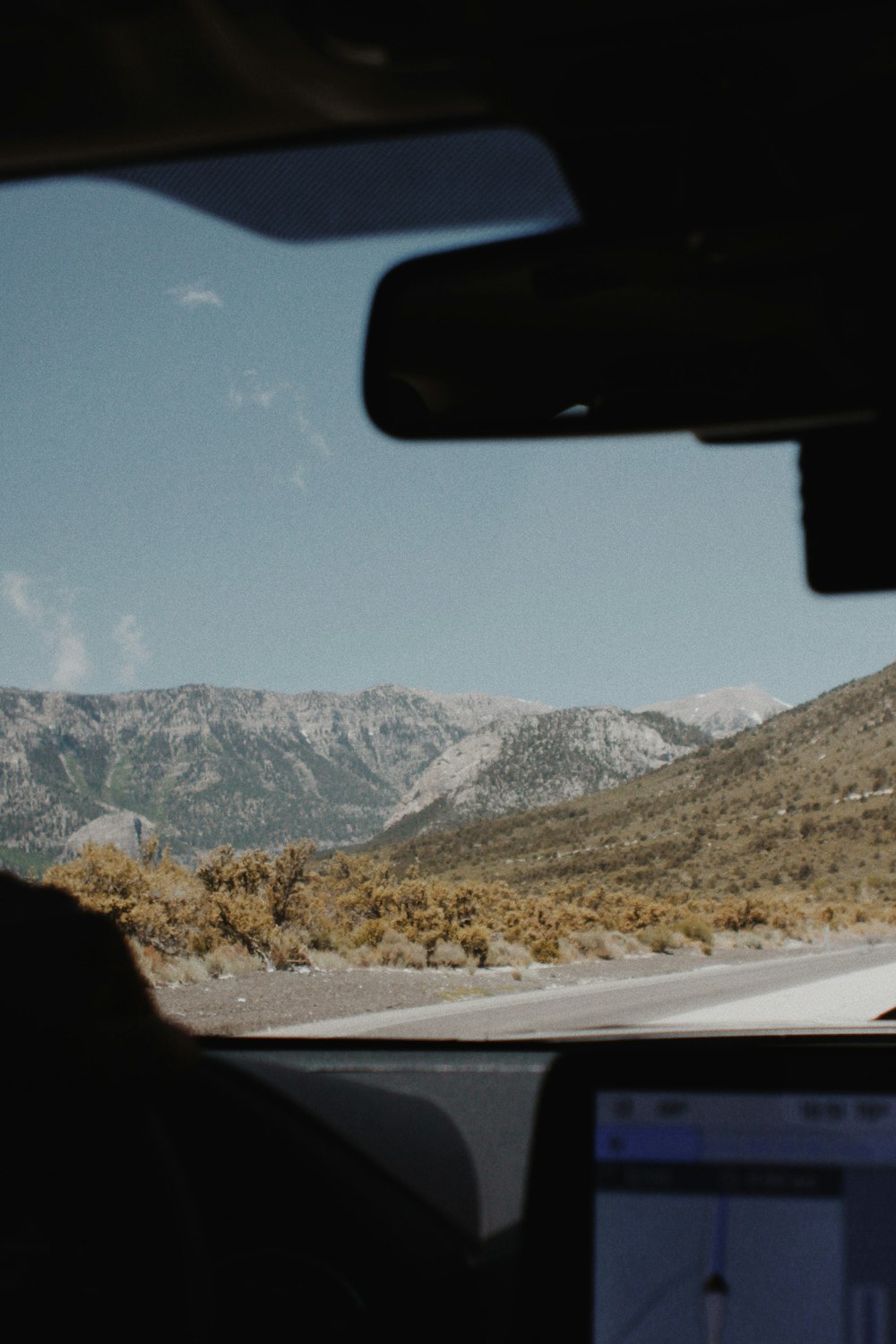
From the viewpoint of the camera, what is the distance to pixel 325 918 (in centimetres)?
2031

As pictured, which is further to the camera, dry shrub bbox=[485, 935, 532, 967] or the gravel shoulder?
dry shrub bbox=[485, 935, 532, 967]

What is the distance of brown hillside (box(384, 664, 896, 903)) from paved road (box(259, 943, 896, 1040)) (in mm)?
31313

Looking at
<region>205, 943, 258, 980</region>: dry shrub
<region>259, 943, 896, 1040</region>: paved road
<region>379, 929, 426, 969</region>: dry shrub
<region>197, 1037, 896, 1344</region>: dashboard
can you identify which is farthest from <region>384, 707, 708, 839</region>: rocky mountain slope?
<region>197, 1037, 896, 1344</region>: dashboard

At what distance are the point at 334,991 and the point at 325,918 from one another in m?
7.01

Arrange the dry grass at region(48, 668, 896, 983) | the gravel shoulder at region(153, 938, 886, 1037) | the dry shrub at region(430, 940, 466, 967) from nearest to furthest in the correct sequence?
1. the gravel shoulder at region(153, 938, 886, 1037)
2. the dry grass at region(48, 668, 896, 983)
3. the dry shrub at region(430, 940, 466, 967)

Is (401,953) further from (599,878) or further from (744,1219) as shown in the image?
(599,878)

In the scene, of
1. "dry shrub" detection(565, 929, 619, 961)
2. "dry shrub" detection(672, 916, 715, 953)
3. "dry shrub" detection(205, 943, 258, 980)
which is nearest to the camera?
"dry shrub" detection(205, 943, 258, 980)

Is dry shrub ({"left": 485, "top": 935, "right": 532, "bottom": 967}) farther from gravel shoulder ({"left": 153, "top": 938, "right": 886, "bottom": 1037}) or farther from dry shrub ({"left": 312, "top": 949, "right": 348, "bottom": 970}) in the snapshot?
dry shrub ({"left": 312, "top": 949, "right": 348, "bottom": 970})

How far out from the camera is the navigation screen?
63.1 inches

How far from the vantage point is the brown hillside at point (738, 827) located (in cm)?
5750

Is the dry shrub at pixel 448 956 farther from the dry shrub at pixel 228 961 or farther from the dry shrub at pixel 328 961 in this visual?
the dry shrub at pixel 228 961

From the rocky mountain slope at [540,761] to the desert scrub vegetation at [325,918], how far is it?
107 m

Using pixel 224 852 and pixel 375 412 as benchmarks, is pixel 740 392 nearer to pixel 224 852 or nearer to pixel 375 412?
pixel 375 412

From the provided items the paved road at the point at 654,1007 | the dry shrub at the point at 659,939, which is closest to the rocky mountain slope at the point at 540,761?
the dry shrub at the point at 659,939
